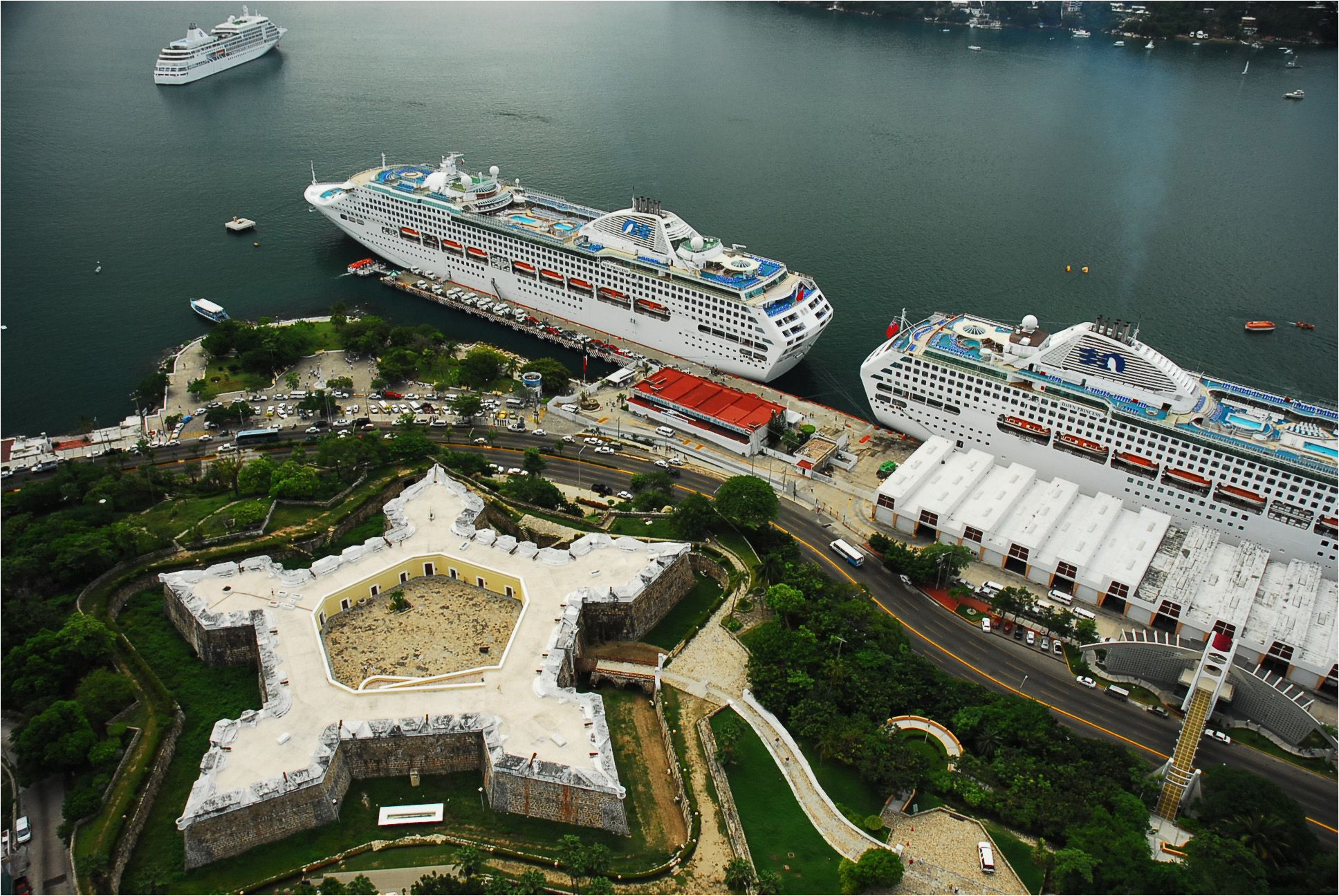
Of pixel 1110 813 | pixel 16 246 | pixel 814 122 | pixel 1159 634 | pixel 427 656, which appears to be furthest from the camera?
pixel 814 122

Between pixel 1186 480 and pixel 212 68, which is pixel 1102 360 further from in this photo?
pixel 212 68

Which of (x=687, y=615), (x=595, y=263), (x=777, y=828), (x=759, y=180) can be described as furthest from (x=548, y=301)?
(x=777, y=828)

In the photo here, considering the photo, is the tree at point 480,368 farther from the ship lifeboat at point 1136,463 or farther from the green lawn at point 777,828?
the ship lifeboat at point 1136,463

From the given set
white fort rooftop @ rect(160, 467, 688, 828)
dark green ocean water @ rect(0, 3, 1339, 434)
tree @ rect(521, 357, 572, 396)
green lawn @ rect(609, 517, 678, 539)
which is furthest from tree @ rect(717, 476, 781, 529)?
tree @ rect(521, 357, 572, 396)

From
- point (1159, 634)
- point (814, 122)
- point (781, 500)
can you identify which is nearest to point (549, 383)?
point (781, 500)

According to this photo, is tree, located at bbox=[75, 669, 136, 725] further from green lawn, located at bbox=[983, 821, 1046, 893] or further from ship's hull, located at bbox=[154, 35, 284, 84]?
ship's hull, located at bbox=[154, 35, 284, 84]

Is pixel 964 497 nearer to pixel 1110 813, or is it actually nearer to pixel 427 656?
pixel 1110 813
